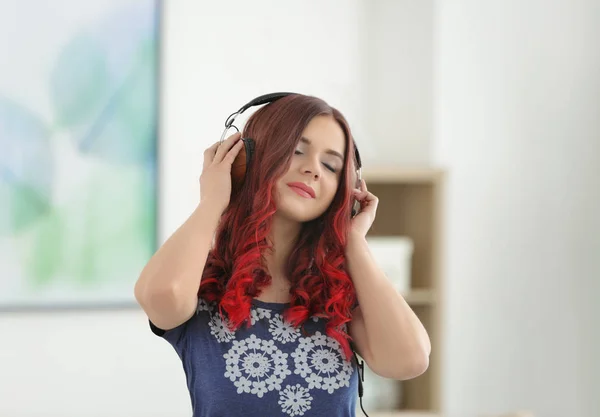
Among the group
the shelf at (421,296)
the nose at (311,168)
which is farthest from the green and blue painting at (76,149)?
the nose at (311,168)

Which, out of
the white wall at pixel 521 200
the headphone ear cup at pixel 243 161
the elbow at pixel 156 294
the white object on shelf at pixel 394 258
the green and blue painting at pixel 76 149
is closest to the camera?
the elbow at pixel 156 294

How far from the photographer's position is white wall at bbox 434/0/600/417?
3084 millimetres

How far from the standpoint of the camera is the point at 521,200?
125 inches

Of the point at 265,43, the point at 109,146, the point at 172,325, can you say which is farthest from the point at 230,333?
the point at 265,43

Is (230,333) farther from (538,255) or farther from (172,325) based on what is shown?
(538,255)

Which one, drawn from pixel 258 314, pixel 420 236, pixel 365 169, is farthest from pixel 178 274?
pixel 420 236

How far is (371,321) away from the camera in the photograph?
129 centimetres

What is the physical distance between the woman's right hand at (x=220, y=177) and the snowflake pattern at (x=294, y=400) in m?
0.28

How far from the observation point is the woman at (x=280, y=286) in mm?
1215

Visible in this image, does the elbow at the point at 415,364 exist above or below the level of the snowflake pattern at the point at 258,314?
below

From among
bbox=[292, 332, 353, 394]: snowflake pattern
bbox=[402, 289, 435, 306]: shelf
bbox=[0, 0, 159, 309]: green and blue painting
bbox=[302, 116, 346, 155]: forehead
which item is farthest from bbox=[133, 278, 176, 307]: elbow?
bbox=[402, 289, 435, 306]: shelf

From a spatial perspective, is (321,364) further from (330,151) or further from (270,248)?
(330,151)

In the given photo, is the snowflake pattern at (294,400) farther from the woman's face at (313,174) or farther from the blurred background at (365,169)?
the blurred background at (365,169)

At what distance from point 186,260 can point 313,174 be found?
0.76 feet
